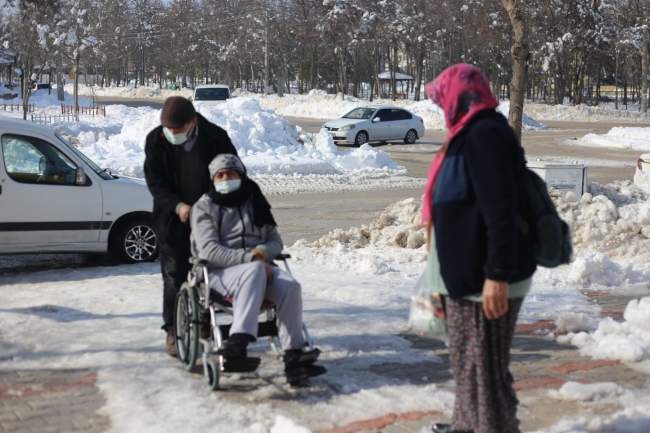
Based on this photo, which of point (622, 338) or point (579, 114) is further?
point (579, 114)

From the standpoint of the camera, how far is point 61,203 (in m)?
10.4

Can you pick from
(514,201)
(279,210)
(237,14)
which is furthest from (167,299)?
(237,14)

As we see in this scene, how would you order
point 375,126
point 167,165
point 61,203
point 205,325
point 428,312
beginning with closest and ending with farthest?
point 428,312 < point 205,325 < point 167,165 < point 61,203 < point 375,126

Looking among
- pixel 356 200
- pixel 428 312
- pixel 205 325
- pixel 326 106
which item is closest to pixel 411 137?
pixel 356 200

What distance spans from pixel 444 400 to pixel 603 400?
3.12 ft

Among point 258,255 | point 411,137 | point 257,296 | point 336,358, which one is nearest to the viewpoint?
point 257,296

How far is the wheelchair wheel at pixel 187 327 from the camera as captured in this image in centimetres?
608

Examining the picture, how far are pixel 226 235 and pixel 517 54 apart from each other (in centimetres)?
799

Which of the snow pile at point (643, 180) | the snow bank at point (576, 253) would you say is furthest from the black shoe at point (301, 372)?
the snow pile at point (643, 180)

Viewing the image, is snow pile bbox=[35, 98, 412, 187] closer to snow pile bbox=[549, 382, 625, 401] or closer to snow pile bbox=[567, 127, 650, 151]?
snow pile bbox=[567, 127, 650, 151]

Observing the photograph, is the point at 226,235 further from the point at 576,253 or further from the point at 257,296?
the point at 576,253

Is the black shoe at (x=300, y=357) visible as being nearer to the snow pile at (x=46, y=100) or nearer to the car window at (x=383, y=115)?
the car window at (x=383, y=115)

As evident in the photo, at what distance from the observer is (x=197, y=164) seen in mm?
6484

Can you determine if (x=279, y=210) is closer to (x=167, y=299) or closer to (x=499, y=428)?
(x=167, y=299)
